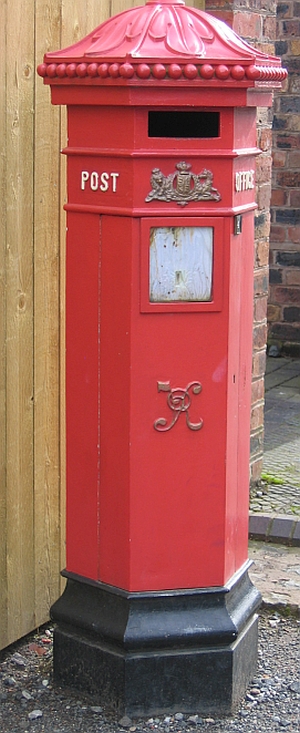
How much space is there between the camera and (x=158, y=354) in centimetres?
319

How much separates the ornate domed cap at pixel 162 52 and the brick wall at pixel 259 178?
57.7 inches

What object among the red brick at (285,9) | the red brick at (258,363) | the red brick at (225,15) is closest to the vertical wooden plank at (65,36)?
the red brick at (225,15)

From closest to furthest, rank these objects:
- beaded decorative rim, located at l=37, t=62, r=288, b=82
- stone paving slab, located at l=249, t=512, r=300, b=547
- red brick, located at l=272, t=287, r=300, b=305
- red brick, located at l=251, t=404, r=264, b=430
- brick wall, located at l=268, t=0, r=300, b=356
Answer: beaded decorative rim, located at l=37, t=62, r=288, b=82
stone paving slab, located at l=249, t=512, r=300, b=547
red brick, located at l=251, t=404, r=264, b=430
brick wall, located at l=268, t=0, r=300, b=356
red brick, located at l=272, t=287, r=300, b=305

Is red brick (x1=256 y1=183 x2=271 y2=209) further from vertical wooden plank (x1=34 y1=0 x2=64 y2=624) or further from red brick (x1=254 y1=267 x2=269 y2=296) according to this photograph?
vertical wooden plank (x1=34 y1=0 x2=64 y2=624)

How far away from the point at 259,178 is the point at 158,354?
202cm

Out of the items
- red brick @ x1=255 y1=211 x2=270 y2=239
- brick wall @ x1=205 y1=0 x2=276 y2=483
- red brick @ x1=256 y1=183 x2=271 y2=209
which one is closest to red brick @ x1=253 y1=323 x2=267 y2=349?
brick wall @ x1=205 y1=0 x2=276 y2=483

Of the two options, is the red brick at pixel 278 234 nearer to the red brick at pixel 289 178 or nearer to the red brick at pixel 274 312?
the red brick at pixel 289 178

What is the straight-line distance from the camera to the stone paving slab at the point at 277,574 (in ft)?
13.9

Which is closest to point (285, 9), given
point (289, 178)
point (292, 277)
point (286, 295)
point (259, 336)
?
point (289, 178)

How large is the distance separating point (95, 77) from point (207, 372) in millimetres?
901

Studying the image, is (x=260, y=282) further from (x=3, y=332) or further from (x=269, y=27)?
(x=3, y=332)

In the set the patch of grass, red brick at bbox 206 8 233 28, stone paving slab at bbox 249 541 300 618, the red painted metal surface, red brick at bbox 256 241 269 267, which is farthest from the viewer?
the patch of grass

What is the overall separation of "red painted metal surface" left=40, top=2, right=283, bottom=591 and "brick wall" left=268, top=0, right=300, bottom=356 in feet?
14.8

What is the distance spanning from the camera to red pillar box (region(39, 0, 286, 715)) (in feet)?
10.0
